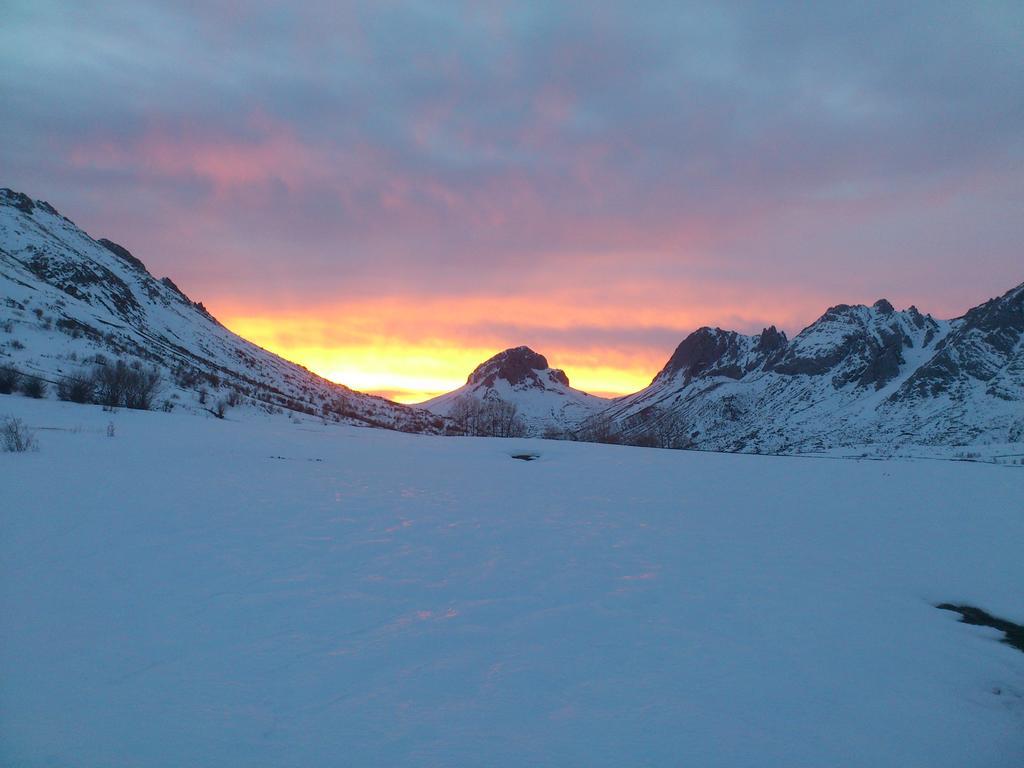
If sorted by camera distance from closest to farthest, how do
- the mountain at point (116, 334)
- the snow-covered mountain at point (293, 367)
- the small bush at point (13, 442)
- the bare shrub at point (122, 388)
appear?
the small bush at point (13, 442) → the bare shrub at point (122, 388) → the mountain at point (116, 334) → the snow-covered mountain at point (293, 367)

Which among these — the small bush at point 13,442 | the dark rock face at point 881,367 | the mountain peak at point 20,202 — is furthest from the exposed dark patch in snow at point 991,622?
the dark rock face at point 881,367

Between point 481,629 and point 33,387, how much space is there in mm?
24767

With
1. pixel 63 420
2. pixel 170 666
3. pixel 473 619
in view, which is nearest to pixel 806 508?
pixel 473 619

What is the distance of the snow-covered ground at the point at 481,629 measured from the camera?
3.98 meters

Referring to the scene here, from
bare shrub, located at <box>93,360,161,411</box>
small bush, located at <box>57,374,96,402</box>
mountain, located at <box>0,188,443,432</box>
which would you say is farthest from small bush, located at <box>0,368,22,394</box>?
bare shrub, located at <box>93,360,161,411</box>

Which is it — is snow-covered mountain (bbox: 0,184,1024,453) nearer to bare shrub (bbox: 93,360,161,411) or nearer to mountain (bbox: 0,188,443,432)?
mountain (bbox: 0,188,443,432)

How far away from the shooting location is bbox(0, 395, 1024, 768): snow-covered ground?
3979 mm

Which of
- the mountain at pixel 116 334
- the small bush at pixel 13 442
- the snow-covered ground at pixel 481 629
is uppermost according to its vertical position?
the mountain at pixel 116 334

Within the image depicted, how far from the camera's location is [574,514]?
38.7 feet

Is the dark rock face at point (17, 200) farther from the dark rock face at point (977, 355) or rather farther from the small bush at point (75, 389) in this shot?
the dark rock face at point (977, 355)

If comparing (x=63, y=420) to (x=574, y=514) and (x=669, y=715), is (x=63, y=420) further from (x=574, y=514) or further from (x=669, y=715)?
(x=669, y=715)

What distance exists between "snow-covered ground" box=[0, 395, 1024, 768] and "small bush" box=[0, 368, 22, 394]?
1281 centimetres

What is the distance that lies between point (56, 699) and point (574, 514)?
9.07 metres

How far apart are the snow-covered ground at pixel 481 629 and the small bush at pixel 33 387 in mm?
12455
